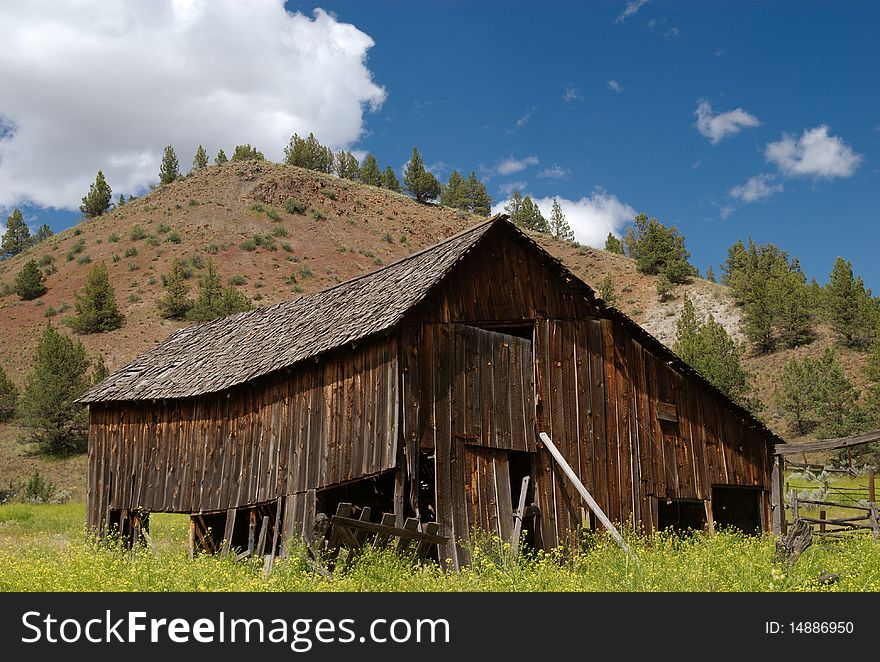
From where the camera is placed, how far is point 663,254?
258ft

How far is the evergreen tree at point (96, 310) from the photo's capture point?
60.6m

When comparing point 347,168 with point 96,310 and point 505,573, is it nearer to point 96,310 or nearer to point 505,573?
point 96,310

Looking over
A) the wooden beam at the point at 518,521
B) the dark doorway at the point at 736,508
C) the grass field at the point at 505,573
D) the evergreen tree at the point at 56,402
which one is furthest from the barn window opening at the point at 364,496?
the evergreen tree at the point at 56,402

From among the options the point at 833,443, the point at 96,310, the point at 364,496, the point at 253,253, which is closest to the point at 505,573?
the point at 364,496

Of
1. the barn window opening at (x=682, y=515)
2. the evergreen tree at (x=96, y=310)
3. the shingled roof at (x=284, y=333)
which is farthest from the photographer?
the evergreen tree at (x=96, y=310)

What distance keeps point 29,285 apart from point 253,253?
19018mm

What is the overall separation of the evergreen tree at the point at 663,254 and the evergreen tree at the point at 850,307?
2098 centimetres

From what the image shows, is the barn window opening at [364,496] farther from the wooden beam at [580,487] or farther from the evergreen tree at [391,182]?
the evergreen tree at [391,182]

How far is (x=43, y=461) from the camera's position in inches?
1852

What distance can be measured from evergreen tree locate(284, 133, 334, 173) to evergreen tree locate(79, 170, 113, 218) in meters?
25.5

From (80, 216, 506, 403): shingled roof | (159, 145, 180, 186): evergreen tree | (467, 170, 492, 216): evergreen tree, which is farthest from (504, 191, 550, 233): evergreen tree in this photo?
(80, 216, 506, 403): shingled roof

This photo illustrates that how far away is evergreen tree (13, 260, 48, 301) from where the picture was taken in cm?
6825
